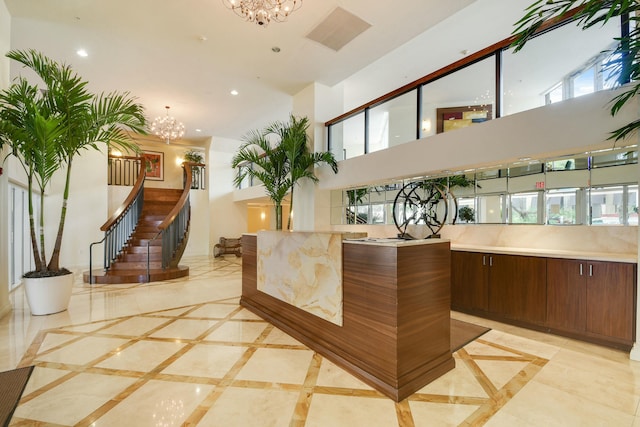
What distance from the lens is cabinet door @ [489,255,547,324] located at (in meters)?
3.16

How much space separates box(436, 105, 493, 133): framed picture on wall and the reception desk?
7.18 feet

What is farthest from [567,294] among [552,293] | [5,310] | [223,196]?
[223,196]

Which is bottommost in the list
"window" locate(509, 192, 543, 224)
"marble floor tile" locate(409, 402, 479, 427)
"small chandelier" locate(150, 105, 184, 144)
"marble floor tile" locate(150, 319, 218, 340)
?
"marble floor tile" locate(150, 319, 218, 340)

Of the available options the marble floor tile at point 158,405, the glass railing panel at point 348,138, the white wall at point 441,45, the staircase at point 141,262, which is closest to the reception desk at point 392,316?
the marble floor tile at point 158,405

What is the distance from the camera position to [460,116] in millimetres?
3820

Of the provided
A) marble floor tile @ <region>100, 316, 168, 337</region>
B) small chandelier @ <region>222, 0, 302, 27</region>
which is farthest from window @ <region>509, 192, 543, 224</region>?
marble floor tile @ <region>100, 316, 168, 337</region>

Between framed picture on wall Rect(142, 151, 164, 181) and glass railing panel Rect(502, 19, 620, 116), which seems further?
framed picture on wall Rect(142, 151, 164, 181)

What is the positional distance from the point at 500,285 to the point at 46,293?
5.65m

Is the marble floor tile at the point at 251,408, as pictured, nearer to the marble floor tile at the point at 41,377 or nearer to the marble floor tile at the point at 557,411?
the marble floor tile at the point at 557,411

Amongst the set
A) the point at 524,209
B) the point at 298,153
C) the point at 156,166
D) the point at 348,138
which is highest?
the point at 156,166

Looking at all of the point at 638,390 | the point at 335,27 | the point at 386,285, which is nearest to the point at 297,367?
the point at 386,285

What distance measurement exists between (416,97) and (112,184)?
9521mm

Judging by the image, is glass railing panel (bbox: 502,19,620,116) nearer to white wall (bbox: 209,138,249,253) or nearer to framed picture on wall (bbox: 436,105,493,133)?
framed picture on wall (bbox: 436,105,493,133)

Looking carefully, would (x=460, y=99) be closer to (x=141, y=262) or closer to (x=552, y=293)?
(x=552, y=293)
